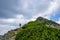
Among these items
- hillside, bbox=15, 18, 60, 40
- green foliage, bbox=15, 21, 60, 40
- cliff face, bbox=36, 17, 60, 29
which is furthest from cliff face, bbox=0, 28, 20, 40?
cliff face, bbox=36, 17, 60, 29

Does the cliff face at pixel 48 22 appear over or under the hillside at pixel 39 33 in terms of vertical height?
over

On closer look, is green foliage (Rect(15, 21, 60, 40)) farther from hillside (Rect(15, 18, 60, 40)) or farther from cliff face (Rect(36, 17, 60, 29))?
cliff face (Rect(36, 17, 60, 29))

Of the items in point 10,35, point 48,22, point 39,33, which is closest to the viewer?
point 39,33

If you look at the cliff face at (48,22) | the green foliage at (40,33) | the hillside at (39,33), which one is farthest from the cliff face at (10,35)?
the cliff face at (48,22)

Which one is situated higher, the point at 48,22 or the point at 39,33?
the point at 48,22

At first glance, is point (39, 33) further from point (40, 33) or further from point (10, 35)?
point (10, 35)

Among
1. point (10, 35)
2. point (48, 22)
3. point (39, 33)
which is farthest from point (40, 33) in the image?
point (10, 35)

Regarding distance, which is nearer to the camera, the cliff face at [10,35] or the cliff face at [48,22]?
the cliff face at [10,35]

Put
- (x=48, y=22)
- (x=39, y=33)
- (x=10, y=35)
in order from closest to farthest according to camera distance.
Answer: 1. (x=39, y=33)
2. (x=10, y=35)
3. (x=48, y=22)

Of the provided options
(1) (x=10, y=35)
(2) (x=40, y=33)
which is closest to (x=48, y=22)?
(2) (x=40, y=33)

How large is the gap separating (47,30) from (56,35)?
3.20ft

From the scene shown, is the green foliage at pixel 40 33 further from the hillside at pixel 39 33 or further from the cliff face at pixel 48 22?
the cliff face at pixel 48 22

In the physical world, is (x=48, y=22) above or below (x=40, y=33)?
above

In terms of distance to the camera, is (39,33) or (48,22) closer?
(39,33)
